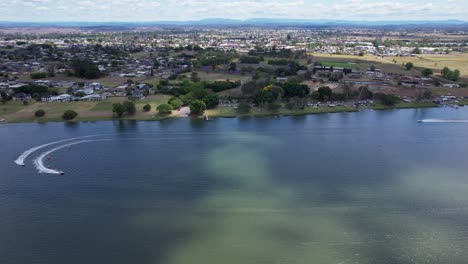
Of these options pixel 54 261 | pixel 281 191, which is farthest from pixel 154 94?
pixel 54 261

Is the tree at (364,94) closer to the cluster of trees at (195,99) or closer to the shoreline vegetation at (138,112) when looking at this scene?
the shoreline vegetation at (138,112)

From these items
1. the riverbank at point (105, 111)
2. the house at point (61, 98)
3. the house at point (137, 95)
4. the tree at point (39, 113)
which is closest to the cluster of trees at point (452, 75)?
the riverbank at point (105, 111)

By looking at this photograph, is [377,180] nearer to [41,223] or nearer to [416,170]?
[416,170]

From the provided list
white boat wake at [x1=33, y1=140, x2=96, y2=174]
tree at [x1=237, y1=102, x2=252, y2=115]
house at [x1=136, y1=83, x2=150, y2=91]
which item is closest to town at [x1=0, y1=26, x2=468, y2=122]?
tree at [x1=237, y1=102, x2=252, y2=115]

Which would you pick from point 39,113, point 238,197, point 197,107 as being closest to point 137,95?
point 197,107

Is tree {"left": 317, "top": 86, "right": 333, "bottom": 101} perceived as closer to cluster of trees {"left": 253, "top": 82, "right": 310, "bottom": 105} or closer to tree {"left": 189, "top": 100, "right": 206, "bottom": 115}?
cluster of trees {"left": 253, "top": 82, "right": 310, "bottom": 105}

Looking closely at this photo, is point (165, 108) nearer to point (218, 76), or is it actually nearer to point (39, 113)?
point (39, 113)
